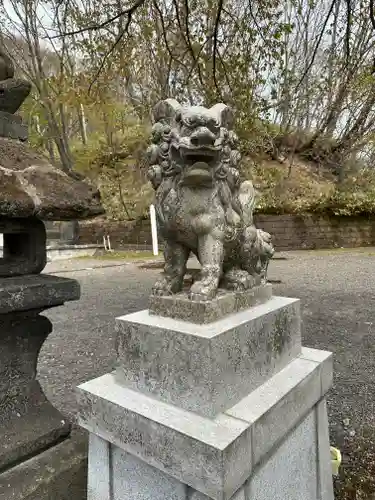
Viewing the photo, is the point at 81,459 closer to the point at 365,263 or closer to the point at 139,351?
the point at 139,351

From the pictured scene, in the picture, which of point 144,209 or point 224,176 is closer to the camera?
point 224,176

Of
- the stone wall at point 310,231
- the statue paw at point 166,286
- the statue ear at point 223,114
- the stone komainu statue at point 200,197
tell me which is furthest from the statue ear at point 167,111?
the stone wall at point 310,231

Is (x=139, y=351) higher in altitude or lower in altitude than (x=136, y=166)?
lower

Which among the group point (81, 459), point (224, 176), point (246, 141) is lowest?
point (81, 459)

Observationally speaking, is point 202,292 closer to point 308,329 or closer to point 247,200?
point 247,200

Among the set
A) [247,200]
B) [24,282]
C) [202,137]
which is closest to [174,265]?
[247,200]

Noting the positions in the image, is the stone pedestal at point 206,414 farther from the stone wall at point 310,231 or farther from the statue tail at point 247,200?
the stone wall at point 310,231

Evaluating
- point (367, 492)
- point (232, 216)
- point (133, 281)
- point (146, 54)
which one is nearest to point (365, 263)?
point (133, 281)

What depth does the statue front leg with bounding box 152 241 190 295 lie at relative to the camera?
1.53m

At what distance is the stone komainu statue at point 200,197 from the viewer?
1.34m

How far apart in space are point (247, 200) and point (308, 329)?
9.81 ft

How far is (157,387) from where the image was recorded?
53.4 inches

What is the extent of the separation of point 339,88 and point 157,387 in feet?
36.1

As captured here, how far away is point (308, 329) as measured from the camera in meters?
4.13
